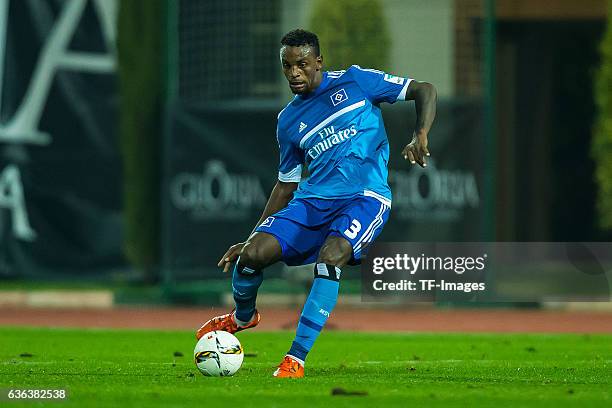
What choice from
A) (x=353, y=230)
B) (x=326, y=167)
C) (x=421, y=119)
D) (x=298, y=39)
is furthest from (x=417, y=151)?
(x=298, y=39)

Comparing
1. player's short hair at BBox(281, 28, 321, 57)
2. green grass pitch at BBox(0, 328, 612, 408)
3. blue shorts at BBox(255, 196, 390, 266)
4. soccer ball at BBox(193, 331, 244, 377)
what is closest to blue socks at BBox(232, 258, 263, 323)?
blue shorts at BBox(255, 196, 390, 266)

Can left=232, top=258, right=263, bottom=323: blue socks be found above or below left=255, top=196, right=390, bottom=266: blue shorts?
below

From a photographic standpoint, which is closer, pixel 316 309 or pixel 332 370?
pixel 316 309

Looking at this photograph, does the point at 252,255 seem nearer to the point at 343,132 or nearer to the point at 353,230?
the point at 353,230

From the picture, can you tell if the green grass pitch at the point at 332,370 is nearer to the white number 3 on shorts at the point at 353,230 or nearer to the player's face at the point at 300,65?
the white number 3 on shorts at the point at 353,230

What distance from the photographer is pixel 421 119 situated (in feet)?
30.7

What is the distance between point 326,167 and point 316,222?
38 centimetres

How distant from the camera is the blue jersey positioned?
31.2ft

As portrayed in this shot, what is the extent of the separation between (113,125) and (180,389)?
41.9 feet

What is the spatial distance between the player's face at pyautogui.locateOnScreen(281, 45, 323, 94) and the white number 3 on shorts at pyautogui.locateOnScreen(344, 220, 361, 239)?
39.2 inches

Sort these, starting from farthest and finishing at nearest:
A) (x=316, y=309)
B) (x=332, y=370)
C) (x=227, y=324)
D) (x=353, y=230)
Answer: (x=227, y=324) → (x=332, y=370) → (x=353, y=230) → (x=316, y=309)

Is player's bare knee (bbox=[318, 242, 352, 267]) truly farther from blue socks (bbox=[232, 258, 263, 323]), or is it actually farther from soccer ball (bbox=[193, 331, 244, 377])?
soccer ball (bbox=[193, 331, 244, 377])

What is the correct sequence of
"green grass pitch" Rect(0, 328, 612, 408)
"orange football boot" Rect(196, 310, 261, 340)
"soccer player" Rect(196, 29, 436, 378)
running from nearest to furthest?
"green grass pitch" Rect(0, 328, 612, 408), "soccer player" Rect(196, 29, 436, 378), "orange football boot" Rect(196, 310, 261, 340)

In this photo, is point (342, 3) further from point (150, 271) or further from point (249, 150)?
point (150, 271)
